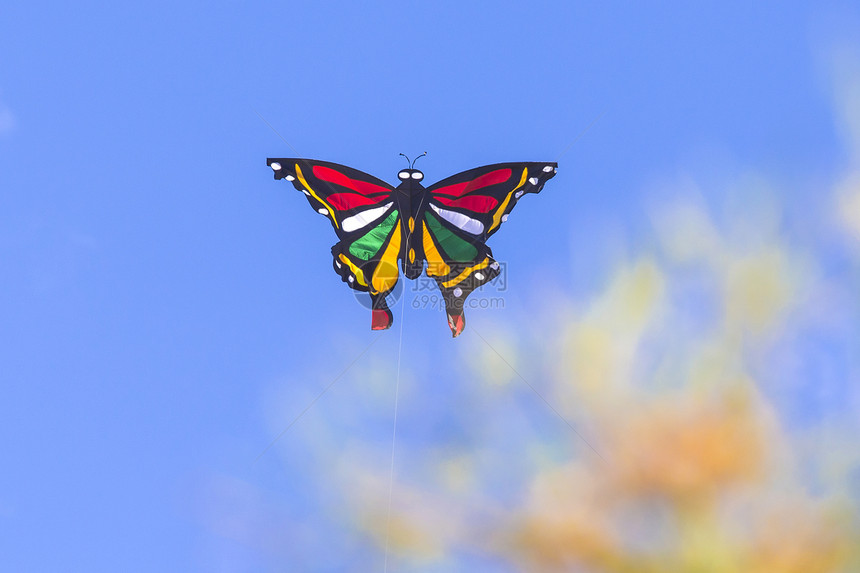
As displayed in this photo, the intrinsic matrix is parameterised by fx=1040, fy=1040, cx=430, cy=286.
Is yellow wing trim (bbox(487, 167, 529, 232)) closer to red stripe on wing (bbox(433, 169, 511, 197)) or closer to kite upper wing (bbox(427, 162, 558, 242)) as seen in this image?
kite upper wing (bbox(427, 162, 558, 242))

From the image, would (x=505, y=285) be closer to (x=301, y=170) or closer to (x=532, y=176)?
(x=532, y=176)

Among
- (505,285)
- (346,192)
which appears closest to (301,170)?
(346,192)

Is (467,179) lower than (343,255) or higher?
higher

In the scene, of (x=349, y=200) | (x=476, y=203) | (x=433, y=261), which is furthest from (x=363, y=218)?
(x=476, y=203)

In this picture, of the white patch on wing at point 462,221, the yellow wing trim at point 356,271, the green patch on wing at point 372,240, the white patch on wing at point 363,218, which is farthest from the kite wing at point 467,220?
the yellow wing trim at point 356,271

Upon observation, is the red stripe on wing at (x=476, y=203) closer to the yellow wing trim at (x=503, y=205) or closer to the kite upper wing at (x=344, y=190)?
the yellow wing trim at (x=503, y=205)

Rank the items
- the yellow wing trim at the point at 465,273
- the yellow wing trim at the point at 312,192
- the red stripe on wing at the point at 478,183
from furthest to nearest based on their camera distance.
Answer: the yellow wing trim at the point at 465,273, the red stripe on wing at the point at 478,183, the yellow wing trim at the point at 312,192

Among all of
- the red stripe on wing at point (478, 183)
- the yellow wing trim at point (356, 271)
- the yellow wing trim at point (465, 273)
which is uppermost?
the red stripe on wing at point (478, 183)

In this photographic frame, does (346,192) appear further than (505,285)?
No
